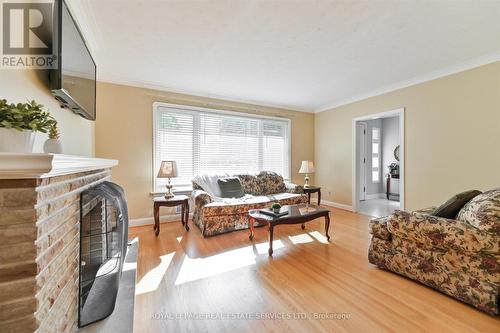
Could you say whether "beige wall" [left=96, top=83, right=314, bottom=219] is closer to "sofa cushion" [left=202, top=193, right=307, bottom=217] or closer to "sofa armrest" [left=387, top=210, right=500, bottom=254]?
"sofa cushion" [left=202, top=193, right=307, bottom=217]

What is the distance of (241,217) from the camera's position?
3.59m

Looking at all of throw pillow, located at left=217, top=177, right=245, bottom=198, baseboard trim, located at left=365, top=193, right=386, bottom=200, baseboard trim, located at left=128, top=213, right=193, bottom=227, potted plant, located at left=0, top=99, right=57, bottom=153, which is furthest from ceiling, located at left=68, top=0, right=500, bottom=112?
baseboard trim, located at left=365, top=193, right=386, bottom=200

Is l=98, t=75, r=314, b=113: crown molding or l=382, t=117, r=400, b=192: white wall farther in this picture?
l=382, t=117, r=400, b=192: white wall

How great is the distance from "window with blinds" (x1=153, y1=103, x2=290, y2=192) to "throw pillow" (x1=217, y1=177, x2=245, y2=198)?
1.80ft

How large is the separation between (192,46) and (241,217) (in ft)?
8.30

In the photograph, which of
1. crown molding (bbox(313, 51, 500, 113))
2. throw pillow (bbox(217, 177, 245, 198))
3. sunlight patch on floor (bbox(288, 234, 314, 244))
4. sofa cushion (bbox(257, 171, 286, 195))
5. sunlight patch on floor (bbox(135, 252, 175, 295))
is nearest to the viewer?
sunlight patch on floor (bbox(135, 252, 175, 295))

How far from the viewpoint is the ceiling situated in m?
2.04

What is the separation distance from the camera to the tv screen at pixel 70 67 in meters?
1.34

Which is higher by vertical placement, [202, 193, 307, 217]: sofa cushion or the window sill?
the window sill

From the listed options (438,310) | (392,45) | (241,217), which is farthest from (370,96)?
(438,310)

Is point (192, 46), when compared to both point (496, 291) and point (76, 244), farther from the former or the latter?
point (496, 291)

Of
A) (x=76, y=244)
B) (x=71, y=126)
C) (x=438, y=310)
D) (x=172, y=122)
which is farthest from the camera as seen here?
(x=172, y=122)

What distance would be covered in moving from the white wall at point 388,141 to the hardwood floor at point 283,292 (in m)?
4.74

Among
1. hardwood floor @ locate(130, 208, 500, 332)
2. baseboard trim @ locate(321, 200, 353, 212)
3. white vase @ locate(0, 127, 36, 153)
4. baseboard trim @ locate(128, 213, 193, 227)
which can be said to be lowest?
hardwood floor @ locate(130, 208, 500, 332)
